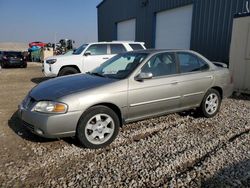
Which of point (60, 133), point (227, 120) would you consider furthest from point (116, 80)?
point (227, 120)

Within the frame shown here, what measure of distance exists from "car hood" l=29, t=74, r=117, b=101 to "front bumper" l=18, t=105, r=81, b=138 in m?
0.28

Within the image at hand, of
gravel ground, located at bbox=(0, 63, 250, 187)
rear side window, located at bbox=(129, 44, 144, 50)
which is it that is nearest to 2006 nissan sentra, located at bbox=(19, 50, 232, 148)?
gravel ground, located at bbox=(0, 63, 250, 187)

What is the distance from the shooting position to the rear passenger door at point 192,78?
4.66m

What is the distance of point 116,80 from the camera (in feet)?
13.0

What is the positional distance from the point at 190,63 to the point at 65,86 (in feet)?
8.48

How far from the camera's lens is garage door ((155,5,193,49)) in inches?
481

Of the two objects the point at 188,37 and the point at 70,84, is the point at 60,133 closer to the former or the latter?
the point at 70,84

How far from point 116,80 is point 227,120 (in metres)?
2.70

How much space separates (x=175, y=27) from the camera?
42.3 ft

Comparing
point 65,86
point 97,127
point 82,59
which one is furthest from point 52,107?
point 82,59

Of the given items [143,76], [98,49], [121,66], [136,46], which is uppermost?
[136,46]

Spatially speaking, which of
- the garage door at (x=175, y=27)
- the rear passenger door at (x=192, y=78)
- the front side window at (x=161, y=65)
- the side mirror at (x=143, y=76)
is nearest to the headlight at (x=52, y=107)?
the side mirror at (x=143, y=76)

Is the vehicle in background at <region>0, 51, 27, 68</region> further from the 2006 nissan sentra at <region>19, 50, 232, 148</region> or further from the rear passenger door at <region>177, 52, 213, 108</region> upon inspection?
the rear passenger door at <region>177, 52, 213, 108</region>

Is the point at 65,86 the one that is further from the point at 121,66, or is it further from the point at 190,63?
the point at 190,63
